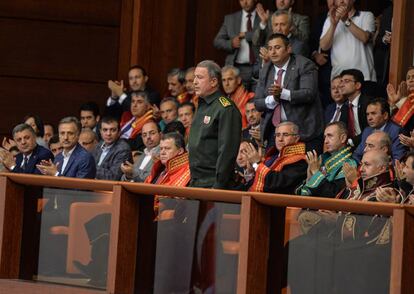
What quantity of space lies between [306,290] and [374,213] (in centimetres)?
55

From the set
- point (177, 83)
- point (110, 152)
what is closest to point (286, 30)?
point (177, 83)

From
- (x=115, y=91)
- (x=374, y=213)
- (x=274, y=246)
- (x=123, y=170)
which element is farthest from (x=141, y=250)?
(x=115, y=91)

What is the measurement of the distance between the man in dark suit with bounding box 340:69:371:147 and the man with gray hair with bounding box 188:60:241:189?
1859 millimetres

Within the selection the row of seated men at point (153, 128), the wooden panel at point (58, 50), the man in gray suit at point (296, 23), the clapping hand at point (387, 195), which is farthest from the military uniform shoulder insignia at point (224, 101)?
the wooden panel at point (58, 50)

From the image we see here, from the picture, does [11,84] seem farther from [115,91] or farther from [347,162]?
[347,162]

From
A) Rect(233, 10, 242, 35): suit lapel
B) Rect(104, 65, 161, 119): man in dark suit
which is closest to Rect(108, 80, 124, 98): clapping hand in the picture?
Rect(104, 65, 161, 119): man in dark suit

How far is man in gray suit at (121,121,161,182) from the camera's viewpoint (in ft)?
32.3

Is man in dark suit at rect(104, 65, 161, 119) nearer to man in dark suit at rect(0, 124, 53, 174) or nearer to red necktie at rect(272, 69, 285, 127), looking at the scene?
man in dark suit at rect(0, 124, 53, 174)

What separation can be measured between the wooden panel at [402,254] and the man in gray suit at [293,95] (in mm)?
3497

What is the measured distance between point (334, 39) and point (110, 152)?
1.94 meters

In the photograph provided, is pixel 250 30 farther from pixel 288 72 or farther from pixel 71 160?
pixel 71 160

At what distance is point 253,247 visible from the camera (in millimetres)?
6512

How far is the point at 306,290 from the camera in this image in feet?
20.5

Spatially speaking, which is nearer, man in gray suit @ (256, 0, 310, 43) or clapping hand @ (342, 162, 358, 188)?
clapping hand @ (342, 162, 358, 188)
